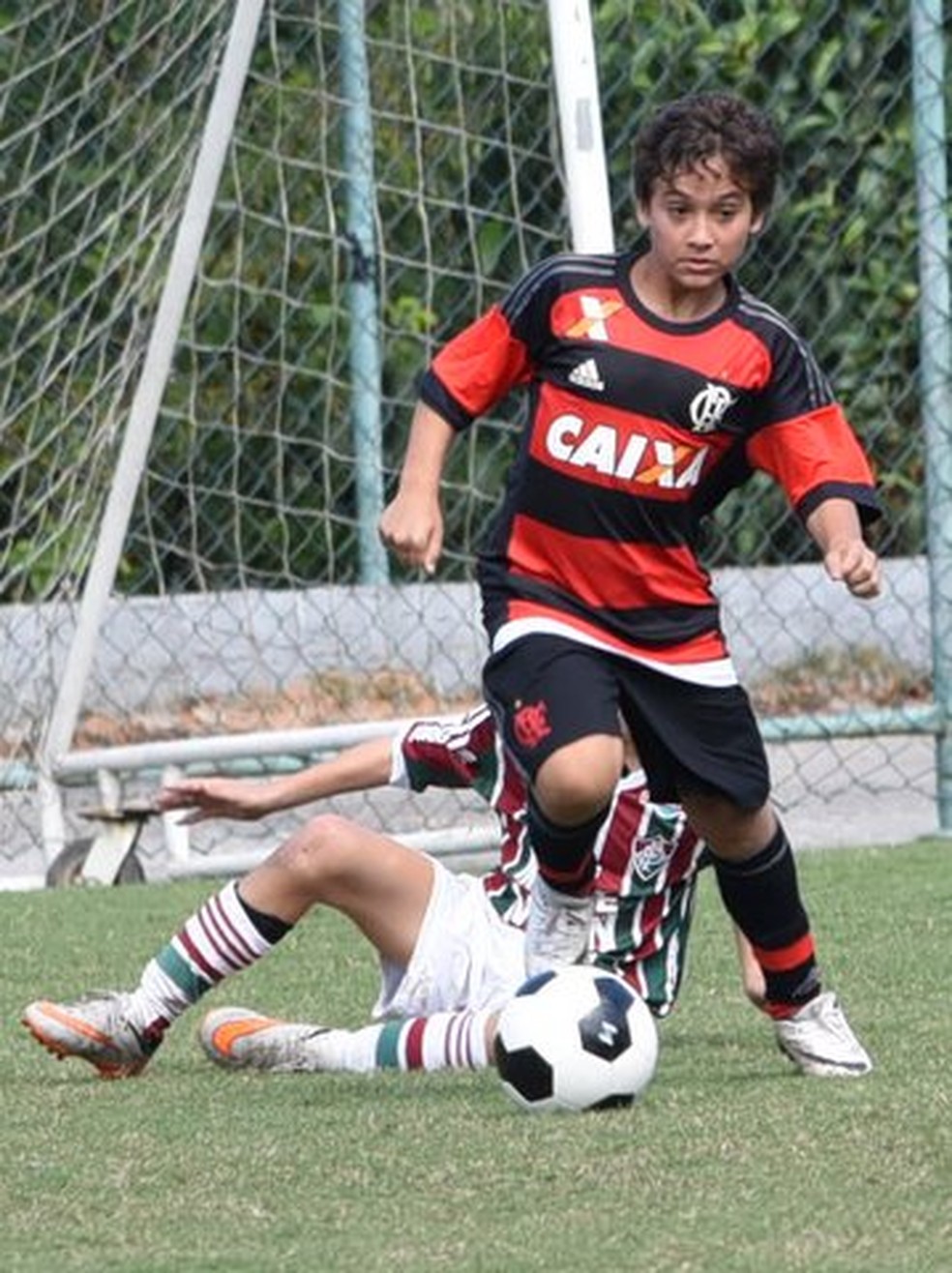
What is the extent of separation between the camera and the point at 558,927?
195 inches

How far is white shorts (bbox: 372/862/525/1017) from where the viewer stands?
5.23 metres

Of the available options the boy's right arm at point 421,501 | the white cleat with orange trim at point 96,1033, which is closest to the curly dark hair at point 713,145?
the boy's right arm at point 421,501

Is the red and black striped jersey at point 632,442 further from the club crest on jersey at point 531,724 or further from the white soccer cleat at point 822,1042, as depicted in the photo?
the white soccer cleat at point 822,1042

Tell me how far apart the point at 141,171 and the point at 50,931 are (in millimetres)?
1823

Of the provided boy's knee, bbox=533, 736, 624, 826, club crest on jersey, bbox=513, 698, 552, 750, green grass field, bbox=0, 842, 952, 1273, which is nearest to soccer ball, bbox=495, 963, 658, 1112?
green grass field, bbox=0, 842, 952, 1273

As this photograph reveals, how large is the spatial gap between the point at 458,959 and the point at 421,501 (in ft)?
2.53

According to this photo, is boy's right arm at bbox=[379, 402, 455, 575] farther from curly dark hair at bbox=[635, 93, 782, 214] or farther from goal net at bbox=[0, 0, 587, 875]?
goal net at bbox=[0, 0, 587, 875]

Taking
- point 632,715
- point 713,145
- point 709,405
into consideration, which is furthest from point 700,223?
point 632,715

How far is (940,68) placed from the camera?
8406 mm

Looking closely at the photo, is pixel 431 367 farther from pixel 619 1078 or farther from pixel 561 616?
pixel 619 1078

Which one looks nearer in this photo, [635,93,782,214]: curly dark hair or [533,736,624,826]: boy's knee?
[533,736,624,826]: boy's knee

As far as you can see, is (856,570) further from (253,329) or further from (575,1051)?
(253,329)

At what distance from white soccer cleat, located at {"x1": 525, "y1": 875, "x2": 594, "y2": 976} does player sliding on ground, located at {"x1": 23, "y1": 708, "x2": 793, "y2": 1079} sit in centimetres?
17

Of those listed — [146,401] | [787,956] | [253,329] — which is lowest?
[253,329]
